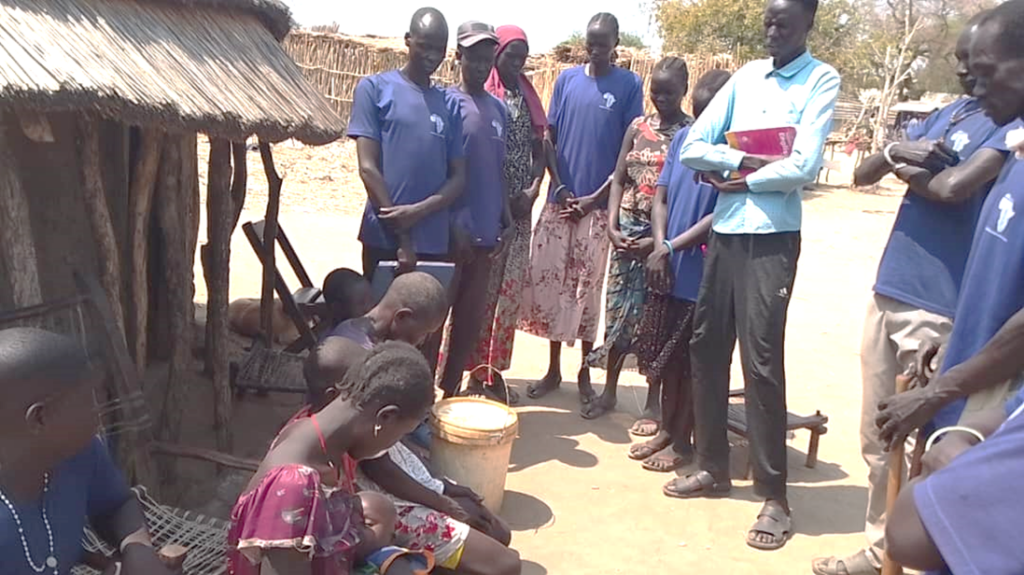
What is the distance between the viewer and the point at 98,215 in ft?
11.3

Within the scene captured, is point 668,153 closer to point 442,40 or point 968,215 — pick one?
point 442,40

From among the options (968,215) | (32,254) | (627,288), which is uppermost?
(968,215)

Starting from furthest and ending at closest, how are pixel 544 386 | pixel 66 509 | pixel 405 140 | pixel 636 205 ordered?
pixel 544 386 < pixel 636 205 < pixel 405 140 < pixel 66 509

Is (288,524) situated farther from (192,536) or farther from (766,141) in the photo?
(766,141)

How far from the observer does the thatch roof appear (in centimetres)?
284

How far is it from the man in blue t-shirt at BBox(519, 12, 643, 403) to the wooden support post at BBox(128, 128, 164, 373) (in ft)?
7.83

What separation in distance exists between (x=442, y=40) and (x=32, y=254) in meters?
2.09

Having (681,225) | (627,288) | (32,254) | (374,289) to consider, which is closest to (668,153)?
(681,225)

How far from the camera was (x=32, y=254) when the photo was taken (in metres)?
3.19

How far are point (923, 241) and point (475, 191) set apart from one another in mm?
2216

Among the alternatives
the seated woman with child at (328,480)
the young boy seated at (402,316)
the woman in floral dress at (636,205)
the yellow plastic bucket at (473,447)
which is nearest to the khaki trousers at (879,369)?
the yellow plastic bucket at (473,447)

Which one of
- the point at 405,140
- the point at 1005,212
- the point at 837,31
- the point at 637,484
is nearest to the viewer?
the point at 1005,212

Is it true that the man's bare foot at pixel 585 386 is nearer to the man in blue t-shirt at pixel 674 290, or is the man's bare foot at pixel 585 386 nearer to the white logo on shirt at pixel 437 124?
the man in blue t-shirt at pixel 674 290

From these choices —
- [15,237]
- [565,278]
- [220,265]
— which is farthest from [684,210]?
[15,237]
